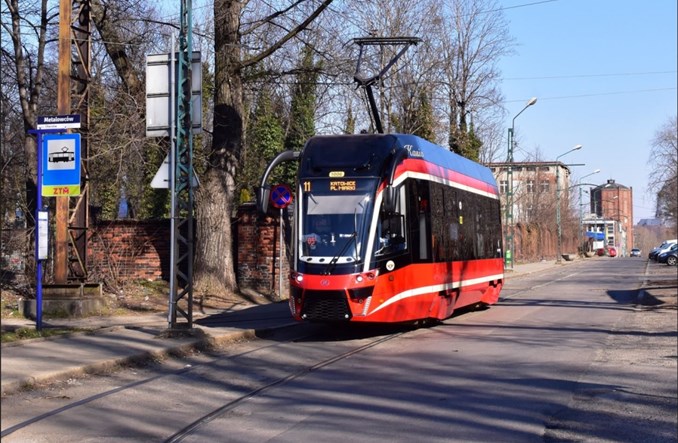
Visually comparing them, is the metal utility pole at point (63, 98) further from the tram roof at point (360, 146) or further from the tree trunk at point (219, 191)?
the tram roof at point (360, 146)

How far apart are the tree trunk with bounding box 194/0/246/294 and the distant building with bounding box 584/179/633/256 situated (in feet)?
304

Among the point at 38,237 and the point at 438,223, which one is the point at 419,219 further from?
the point at 38,237

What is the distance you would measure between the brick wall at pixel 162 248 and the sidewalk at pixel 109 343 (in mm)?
3779

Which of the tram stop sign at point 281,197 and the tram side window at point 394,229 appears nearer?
the tram side window at point 394,229

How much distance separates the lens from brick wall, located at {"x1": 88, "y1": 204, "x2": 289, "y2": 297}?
23.0m

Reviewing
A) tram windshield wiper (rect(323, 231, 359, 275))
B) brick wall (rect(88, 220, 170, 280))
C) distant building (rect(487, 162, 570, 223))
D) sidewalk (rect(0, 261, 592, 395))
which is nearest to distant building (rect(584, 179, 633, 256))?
distant building (rect(487, 162, 570, 223))

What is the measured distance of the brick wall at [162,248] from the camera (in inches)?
904

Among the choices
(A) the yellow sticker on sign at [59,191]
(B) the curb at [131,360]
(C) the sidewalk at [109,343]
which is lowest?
(B) the curb at [131,360]

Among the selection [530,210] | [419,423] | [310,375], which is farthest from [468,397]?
[530,210]

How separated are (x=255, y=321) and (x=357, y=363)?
219 inches

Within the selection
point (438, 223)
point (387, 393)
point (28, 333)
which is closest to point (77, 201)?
point (28, 333)

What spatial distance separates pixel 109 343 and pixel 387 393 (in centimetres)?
543

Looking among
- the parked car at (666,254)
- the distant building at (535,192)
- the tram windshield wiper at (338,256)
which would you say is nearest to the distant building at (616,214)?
the distant building at (535,192)

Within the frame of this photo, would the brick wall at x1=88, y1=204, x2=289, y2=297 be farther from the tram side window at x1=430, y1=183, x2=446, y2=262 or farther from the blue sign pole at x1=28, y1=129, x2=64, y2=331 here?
the blue sign pole at x1=28, y1=129, x2=64, y2=331
